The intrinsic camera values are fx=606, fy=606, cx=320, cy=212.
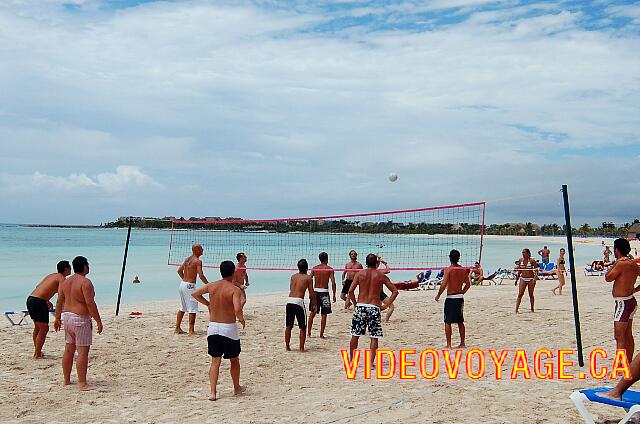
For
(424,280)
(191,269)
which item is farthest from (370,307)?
(424,280)

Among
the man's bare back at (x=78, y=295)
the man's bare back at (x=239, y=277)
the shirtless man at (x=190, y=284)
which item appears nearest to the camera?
the man's bare back at (x=78, y=295)

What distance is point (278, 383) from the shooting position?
6.75 metres

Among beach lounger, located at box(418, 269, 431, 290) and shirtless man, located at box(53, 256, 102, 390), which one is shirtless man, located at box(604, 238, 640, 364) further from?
beach lounger, located at box(418, 269, 431, 290)

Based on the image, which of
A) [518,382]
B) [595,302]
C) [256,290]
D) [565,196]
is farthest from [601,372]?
[256,290]

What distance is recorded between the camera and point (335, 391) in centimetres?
619

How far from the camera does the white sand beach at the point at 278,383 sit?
536 cm

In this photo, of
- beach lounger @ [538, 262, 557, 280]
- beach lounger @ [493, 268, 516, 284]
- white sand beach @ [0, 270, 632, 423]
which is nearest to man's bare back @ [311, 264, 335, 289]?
white sand beach @ [0, 270, 632, 423]

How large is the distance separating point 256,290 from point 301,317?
45.3ft

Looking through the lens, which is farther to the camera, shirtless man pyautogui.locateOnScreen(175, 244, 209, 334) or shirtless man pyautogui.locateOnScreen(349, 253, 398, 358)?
shirtless man pyautogui.locateOnScreen(175, 244, 209, 334)

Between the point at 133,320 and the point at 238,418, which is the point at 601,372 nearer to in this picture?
the point at 238,418

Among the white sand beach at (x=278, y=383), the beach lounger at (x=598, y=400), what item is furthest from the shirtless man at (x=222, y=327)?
the beach lounger at (x=598, y=400)

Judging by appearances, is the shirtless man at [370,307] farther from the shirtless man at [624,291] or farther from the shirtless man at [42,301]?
the shirtless man at [42,301]

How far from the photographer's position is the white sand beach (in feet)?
17.6

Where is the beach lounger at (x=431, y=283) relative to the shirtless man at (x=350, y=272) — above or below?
below
